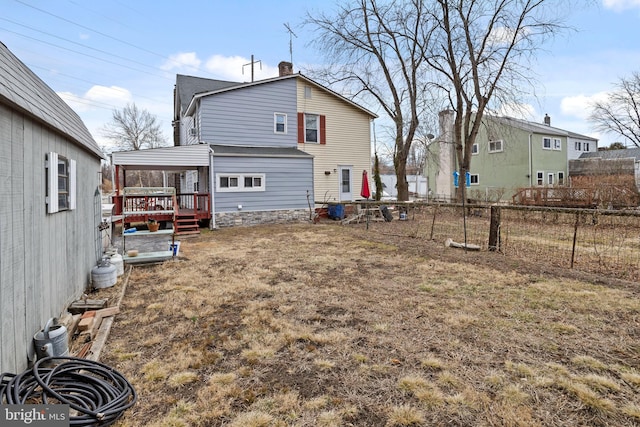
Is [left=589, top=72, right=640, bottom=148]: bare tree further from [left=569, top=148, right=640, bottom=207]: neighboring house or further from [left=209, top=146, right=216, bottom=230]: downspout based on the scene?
[left=209, top=146, right=216, bottom=230]: downspout

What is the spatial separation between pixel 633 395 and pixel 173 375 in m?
3.43

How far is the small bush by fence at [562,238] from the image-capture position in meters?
6.24

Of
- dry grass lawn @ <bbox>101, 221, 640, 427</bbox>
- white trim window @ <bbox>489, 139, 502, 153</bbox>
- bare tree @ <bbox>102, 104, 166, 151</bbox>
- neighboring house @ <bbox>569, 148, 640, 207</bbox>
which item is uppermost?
bare tree @ <bbox>102, 104, 166, 151</bbox>

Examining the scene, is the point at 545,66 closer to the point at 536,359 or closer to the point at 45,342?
the point at 536,359

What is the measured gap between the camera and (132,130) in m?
38.2

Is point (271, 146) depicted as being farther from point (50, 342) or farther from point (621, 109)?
point (621, 109)

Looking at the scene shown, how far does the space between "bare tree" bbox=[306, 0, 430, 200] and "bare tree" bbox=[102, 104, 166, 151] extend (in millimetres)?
27485

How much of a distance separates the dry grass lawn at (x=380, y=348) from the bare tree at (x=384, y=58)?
43.0 feet

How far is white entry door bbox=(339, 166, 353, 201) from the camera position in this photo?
16.7m

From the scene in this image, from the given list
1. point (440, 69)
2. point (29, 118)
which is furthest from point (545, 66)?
point (29, 118)

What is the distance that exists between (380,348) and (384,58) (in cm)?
1802

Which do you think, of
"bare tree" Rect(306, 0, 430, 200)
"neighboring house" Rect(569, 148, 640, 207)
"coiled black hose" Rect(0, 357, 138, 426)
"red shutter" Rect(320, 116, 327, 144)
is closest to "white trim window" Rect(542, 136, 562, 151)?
"neighboring house" Rect(569, 148, 640, 207)

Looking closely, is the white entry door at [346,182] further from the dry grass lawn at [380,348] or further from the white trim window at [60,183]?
the white trim window at [60,183]

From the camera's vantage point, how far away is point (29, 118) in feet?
9.61
